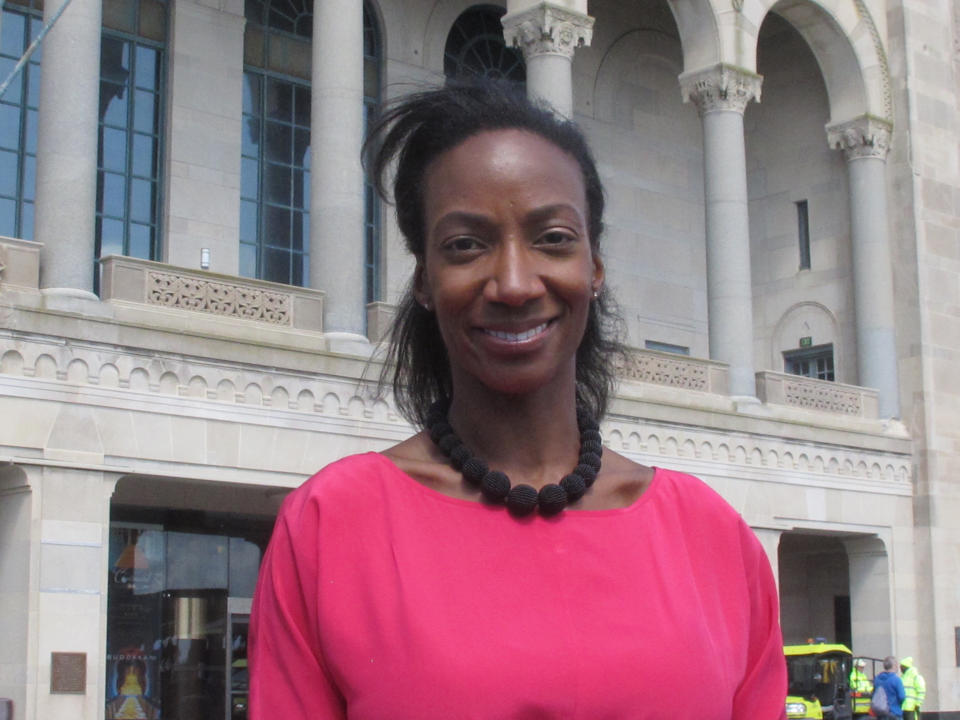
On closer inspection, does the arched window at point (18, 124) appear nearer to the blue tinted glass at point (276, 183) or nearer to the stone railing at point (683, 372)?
the blue tinted glass at point (276, 183)

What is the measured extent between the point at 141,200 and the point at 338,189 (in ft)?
14.3

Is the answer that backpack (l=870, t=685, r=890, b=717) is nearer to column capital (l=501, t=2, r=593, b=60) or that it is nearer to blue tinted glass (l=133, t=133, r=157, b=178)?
column capital (l=501, t=2, r=593, b=60)

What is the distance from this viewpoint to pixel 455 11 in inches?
1088

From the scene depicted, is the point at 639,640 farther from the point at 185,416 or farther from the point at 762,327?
the point at 762,327

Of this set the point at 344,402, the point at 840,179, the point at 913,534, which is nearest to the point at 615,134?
the point at 840,179

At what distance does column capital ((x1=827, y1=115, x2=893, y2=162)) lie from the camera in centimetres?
2842

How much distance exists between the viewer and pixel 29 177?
2191 centimetres

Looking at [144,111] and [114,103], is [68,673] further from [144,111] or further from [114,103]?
[144,111]

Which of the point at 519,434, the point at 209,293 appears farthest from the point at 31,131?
the point at 519,434

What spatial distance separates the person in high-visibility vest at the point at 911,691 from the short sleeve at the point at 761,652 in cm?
2214

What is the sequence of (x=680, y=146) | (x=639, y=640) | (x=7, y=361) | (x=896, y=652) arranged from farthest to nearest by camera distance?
(x=680, y=146) < (x=896, y=652) < (x=7, y=361) < (x=639, y=640)

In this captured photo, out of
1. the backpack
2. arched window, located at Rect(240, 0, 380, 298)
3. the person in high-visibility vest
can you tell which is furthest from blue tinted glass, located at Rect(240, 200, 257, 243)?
the person in high-visibility vest

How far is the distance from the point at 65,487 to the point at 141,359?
185 cm

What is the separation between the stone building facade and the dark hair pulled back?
33.2 feet
